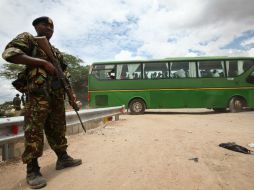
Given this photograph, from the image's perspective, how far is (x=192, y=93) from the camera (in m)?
15.3

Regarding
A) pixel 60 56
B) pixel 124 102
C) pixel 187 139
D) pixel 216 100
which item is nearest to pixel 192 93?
pixel 216 100

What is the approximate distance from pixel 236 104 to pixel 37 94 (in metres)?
13.9

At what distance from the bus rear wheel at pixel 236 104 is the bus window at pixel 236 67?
1.36m

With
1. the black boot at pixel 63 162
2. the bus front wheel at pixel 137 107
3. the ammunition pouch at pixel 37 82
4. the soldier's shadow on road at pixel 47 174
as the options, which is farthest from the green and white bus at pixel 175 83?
the ammunition pouch at pixel 37 82

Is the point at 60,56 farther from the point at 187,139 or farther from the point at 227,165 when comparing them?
the point at 187,139

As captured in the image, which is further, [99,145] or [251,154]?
[99,145]

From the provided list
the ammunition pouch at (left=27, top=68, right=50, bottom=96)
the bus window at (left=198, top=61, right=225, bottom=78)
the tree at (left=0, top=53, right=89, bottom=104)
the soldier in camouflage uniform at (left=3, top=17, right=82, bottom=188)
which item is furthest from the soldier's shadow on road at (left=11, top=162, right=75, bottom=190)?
the tree at (left=0, top=53, right=89, bottom=104)

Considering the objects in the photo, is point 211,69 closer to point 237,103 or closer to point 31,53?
point 237,103

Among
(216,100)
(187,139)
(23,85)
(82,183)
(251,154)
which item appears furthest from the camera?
(216,100)

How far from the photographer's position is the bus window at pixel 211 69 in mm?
15227

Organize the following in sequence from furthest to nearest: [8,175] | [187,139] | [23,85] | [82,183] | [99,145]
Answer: [187,139] → [99,145] → [8,175] → [23,85] → [82,183]

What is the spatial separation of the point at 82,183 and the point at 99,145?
6.82 feet

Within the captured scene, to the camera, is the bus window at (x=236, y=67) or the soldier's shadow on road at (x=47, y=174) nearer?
the soldier's shadow on road at (x=47, y=174)

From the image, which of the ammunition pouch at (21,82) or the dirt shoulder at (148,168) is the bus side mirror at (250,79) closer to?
the dirt shoulder at (148,168)
